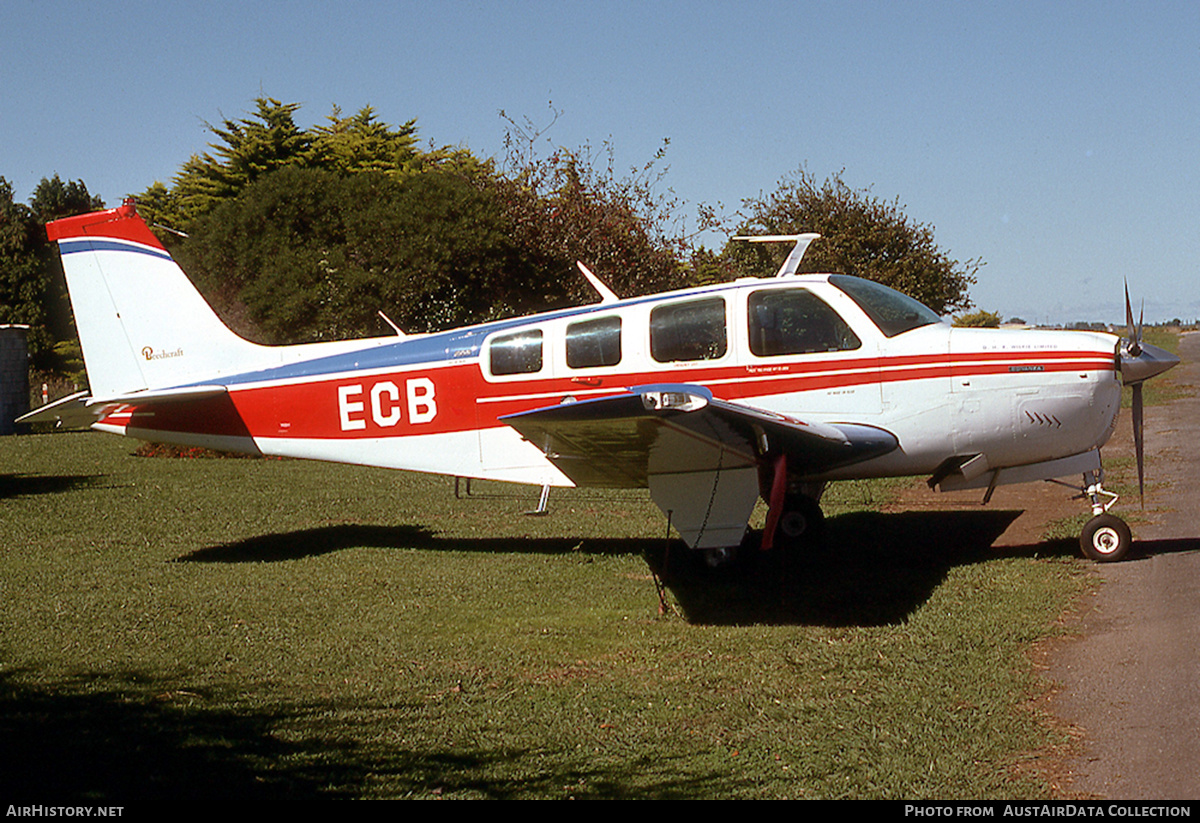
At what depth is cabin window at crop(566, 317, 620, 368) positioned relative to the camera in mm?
8633

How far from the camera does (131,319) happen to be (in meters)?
9.94

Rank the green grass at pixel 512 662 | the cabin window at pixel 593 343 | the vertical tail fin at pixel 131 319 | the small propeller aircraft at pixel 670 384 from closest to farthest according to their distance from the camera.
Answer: the green grass at pixel 512 662 < the small propeller aircraft at pixel 670 384 < the cabin window at pixel 593 343 < the vertical tail fin at pixel 131 319

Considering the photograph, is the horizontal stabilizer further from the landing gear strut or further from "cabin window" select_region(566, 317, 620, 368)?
the landing gear strut

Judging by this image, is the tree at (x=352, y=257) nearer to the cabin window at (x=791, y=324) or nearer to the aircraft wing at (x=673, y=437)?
the aircraft wing at (x=673, y=437)

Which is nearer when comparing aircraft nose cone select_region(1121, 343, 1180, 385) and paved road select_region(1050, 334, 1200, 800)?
paved road select_region(1050, 334, 1200, 800)

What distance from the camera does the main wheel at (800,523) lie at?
981 centimetres

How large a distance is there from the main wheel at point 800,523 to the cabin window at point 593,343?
262cm

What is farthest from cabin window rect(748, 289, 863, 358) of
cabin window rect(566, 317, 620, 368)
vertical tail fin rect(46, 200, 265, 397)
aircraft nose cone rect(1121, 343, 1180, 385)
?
vertical tail fin rect(46, 200, 265, 397)

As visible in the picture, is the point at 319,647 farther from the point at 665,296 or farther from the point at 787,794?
the point at 665,296

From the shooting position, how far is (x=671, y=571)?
28.6 feet

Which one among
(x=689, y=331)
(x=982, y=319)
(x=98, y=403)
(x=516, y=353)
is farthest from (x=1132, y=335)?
(x=982, y=319)

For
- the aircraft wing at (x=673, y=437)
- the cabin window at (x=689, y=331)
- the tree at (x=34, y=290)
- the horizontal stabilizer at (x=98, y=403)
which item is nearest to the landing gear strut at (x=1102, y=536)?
the aircraft wing at (x=673, y=437)

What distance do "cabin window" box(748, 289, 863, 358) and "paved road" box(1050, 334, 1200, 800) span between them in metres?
2.92

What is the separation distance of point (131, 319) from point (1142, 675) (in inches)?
366
